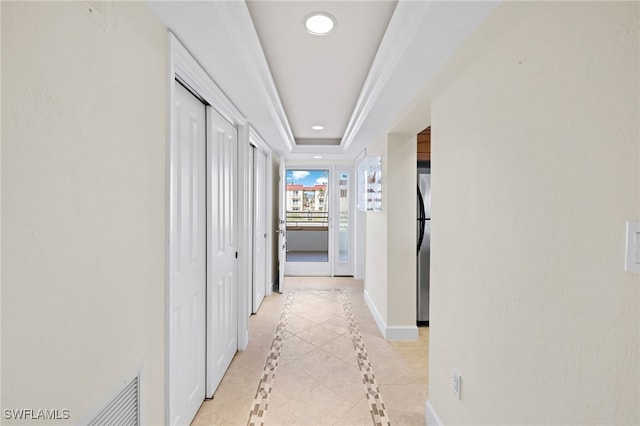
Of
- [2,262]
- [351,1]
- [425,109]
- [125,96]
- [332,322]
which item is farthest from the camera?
[332,322]

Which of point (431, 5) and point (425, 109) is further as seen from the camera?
point (425, 109)

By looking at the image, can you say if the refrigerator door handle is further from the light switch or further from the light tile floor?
the light switch

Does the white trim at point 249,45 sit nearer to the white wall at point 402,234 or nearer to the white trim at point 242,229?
the white trim at point 242,229

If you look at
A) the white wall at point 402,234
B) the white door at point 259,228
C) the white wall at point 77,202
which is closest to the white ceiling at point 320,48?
the white wall at point 77,202

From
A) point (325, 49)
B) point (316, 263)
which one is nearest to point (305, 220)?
point (316, 263)

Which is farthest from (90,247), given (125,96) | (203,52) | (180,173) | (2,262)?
(203,52)

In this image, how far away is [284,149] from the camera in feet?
14.8

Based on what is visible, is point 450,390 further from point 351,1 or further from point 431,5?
point 351,1

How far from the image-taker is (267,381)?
2.36 metres

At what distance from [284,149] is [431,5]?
3.46 metres

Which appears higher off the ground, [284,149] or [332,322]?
[284,149]

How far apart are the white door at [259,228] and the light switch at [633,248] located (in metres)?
3.33

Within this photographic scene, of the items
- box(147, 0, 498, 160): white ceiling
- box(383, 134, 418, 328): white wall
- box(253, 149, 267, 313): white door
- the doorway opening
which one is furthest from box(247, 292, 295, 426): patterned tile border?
the doorway opening

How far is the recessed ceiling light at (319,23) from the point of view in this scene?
163 centimetres
